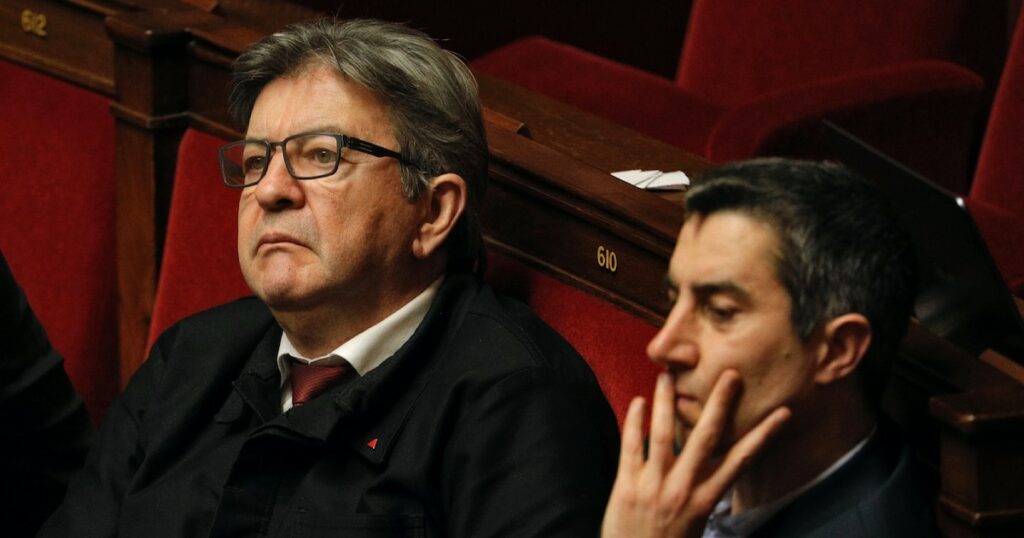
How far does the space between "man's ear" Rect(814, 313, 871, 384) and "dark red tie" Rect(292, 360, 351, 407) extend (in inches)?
18.4

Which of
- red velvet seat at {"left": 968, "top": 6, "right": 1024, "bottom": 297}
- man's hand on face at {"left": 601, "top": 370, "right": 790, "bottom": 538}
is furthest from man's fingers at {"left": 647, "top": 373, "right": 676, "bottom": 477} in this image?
red velvet seat at {"left": 968, "top": 6, "right": 1024, "bottom": 297}

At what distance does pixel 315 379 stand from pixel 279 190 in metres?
0.15

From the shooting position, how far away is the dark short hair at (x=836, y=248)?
2.82 feet

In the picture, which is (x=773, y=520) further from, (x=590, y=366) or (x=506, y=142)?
(x=506, y=142)

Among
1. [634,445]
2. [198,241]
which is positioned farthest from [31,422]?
[634,445]

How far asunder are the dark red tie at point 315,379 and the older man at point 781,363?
1.25 ft

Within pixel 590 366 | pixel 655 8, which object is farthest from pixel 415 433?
pixel 655 8

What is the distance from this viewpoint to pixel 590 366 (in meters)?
1.25

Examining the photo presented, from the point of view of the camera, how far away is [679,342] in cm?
89

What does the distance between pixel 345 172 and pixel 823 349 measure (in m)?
0.48

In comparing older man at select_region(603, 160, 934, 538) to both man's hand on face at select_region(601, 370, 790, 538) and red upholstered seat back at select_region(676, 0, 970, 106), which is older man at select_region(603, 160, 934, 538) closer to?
man's hand on face at select_region(601, 370, 790, 538)

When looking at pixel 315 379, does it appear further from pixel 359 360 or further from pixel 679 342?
pixel 679 342

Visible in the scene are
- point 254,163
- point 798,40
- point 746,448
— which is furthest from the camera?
point 798,40

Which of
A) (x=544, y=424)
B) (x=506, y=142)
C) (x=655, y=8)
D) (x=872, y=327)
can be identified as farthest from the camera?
(x=655, y=8)
